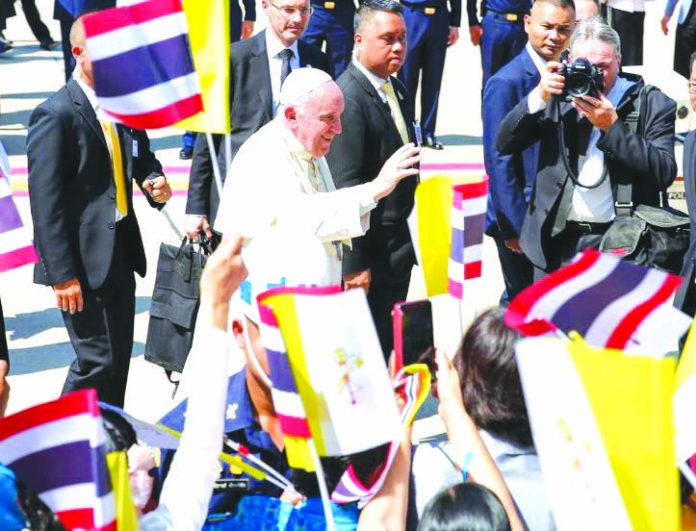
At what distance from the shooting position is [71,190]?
16.0 ft

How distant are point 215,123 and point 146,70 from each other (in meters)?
0.25

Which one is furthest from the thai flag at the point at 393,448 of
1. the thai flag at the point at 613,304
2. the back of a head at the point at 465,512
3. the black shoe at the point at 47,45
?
the black shoe at the point at 47,45

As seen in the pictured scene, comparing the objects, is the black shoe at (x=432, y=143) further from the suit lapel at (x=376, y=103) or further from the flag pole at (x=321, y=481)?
the flag pole at (x=321, y=481)

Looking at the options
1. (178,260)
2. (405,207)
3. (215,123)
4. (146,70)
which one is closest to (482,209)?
(215,123)

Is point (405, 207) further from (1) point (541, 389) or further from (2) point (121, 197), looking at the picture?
(1) point (541, 389)

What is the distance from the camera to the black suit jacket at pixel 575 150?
4918 millimetres

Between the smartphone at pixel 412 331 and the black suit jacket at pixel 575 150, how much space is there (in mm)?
2058

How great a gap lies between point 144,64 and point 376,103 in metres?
2.15

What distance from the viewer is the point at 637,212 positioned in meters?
5.01

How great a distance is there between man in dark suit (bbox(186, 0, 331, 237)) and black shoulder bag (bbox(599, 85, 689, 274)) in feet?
5.88

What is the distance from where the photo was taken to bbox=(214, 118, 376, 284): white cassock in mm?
4188

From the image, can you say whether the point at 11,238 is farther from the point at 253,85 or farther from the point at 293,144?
the point at 253,85

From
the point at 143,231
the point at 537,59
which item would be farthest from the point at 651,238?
the point at 143,231

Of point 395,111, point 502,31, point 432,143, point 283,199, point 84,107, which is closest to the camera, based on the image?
point 283,199
